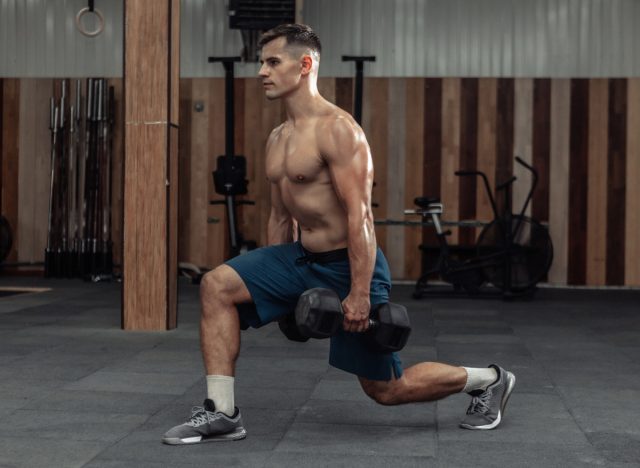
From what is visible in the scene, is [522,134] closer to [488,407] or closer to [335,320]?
[488,407]

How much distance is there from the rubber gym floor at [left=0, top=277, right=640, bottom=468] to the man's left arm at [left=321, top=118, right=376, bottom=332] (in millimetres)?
472

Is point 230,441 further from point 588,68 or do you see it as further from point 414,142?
point 588,68

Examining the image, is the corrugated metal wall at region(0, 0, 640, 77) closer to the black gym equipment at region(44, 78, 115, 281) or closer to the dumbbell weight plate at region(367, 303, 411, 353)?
the black gym equipment at region(44, 78, 115, 281)

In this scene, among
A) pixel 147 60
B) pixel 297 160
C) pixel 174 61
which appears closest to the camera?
pixel 297 160

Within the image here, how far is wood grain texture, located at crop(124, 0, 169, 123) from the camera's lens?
6012 mm

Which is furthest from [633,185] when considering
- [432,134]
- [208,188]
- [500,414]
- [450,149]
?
[500,414]

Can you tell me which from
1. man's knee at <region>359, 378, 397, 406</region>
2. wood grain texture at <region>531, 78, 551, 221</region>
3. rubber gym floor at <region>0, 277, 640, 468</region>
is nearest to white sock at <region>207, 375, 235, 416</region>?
rubber gym floor at <region>0, 277, 640, 468</region>

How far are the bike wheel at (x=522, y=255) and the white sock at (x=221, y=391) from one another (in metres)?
5.93

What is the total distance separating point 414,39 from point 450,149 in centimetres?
129

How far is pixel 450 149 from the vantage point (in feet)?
33.5

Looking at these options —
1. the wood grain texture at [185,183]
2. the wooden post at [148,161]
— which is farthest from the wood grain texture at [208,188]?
the wooden post at [148,161]

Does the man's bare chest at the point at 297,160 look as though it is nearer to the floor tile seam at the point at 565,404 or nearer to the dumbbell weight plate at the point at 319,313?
the dumbbell weight plate at the point at 319,313

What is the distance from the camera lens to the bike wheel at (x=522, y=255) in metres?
8.75

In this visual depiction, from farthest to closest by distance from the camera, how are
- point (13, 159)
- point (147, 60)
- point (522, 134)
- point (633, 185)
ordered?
point (13, 159), point (522, 134), point (633, 185), point (147, 60)
